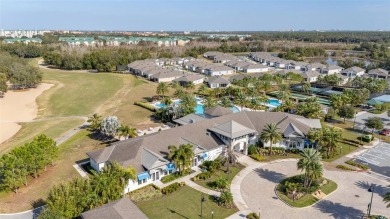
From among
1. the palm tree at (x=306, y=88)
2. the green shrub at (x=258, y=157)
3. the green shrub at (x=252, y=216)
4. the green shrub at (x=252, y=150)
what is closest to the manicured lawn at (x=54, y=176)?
the green shrub at (x=252, y=216)

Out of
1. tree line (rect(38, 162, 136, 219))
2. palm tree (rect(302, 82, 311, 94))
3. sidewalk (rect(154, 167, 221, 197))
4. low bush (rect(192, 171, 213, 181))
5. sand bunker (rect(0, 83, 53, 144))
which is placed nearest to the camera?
tree line (rect(38, 162, 136, 219))

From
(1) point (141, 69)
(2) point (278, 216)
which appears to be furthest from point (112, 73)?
(2) point (278, 216)

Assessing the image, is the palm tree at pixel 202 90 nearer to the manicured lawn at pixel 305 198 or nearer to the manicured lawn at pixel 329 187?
the manicured lawn at pixel 305 198

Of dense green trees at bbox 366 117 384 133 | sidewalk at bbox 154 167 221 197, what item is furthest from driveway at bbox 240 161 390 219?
dense green trees at bbox 366 117 384 133

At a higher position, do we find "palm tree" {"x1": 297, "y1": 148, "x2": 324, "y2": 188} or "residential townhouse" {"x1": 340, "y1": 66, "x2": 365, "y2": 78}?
"residential townhouse" {"x1": 340, "y1": 66, "x2": 365, "y2": 78}

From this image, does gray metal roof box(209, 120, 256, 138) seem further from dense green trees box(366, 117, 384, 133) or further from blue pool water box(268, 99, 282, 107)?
blue pool water box(268, 99, 282, 107)

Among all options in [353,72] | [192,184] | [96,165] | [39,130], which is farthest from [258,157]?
[353,72]

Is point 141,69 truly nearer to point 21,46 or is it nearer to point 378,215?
point 21,46
